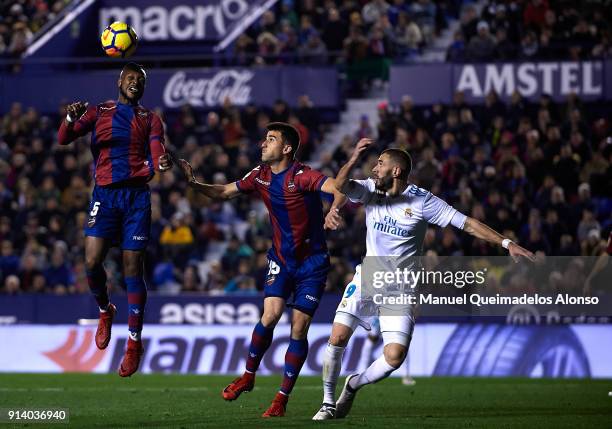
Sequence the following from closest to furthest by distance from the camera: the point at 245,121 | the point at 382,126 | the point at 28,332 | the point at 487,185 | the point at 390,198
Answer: the point at 390,198, the point at 28,332, the point at 487,185, the point at 382,126, the point at 245,121

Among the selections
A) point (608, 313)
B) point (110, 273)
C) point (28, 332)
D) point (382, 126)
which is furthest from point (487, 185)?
point (28, 332)

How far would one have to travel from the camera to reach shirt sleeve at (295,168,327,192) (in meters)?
12.4

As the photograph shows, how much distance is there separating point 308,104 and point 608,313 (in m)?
9.64

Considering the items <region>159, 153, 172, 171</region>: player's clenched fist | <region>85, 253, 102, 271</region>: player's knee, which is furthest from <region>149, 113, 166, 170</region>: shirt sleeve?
<region>85, 253, 102, 271</region>: player's knee

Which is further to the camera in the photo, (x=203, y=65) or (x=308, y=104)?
(x=203, y=65)

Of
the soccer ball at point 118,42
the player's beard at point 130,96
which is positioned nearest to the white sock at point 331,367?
the player's beard at point 130,96

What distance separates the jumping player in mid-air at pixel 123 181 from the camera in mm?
12383

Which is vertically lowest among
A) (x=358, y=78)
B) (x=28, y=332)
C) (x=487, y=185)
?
(x=28, y=332)

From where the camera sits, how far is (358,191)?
12148 millimetres

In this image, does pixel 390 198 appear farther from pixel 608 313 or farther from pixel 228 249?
A: pixel 228 249

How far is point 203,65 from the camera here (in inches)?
1262

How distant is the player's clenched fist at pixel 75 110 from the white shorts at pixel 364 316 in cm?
308

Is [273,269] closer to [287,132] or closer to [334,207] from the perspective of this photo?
[334,207]

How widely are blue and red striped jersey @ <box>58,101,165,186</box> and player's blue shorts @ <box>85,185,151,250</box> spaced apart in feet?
0.48
